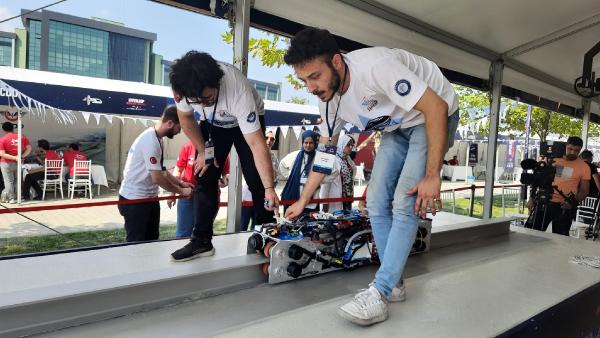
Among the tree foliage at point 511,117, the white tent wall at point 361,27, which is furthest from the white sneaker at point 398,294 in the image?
the tree foliage at point 511,117

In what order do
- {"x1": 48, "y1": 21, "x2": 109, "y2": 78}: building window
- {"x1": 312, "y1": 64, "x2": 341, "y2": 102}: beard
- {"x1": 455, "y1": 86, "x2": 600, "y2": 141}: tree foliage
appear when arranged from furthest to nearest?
{"x1": 455, "y1": 86, "x2": 600, "y2": 141}: tree foliage → {"x1": 48, "y1": 21, "x2": 109, "y2": 78}: building window → {"x1": 312, "y1": 64, "x2": 341, "y2": 102}: beard

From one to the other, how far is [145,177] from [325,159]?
5.56 feet

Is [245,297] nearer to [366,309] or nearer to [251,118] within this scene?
[366,309]

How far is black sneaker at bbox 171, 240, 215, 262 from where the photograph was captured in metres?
2.13

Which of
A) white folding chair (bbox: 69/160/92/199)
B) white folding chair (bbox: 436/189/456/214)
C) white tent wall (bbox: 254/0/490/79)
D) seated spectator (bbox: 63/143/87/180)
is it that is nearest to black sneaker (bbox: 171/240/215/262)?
white tent wall (bbox: 254/0/490/79)

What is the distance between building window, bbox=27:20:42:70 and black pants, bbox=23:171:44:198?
137 inches

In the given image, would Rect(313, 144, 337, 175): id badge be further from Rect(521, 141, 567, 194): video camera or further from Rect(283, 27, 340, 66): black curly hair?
Rect(521, 141, 567, 194): video camera

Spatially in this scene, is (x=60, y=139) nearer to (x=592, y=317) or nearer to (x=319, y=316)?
(x=319, y=316)

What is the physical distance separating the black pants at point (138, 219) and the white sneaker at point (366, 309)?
1906mm

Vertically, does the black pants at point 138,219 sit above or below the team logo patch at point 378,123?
below

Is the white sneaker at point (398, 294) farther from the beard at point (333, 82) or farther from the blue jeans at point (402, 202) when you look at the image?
the beard at point (333, 82)

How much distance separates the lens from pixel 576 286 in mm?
2193

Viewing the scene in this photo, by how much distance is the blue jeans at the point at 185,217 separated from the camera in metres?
3.43

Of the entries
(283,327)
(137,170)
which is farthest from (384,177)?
(137,170)
